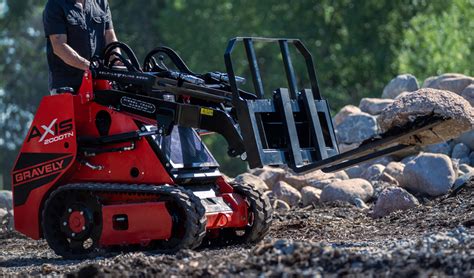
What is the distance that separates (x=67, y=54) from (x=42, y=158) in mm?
1063

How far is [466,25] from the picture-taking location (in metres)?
41.5

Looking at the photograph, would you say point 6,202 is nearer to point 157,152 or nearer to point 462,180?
point 157,152

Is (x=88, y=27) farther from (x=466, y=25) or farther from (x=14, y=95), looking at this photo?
(x=14, y=95)

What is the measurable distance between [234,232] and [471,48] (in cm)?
3060

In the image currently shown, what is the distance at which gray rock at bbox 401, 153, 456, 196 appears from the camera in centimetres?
1439

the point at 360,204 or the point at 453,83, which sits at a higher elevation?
the point at 453,83

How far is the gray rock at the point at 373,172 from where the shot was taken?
15844mm

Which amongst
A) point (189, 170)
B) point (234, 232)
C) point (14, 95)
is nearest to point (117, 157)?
point (189, 170)

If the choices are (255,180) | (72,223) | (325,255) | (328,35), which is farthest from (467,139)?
(328,35)

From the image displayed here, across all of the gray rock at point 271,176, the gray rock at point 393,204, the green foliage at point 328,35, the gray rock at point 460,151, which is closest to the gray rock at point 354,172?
the gray rock at point 271,176

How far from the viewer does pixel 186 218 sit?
1022 cm

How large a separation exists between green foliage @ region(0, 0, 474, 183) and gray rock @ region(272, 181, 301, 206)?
21895mm

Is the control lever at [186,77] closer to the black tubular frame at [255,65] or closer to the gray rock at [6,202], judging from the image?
the black tubular frame at [255,65]

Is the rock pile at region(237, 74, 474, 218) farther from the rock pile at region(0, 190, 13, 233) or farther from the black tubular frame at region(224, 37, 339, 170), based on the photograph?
the rock pile at region(0, 190, 13, 233)
